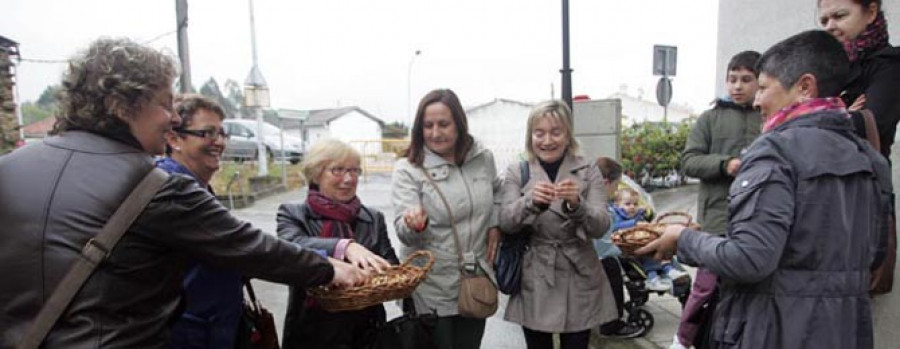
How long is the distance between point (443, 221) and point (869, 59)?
1.92m

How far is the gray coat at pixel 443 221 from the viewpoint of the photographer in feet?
8.54

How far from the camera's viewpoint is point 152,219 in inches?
55.3

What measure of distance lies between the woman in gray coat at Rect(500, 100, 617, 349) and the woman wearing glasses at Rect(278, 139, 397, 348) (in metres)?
0.73

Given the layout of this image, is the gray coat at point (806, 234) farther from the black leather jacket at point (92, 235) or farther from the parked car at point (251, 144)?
the parked car at point (251, 144)

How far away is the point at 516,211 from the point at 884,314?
6.89 ft

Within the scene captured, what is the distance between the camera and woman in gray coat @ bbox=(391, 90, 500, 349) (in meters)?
2.60

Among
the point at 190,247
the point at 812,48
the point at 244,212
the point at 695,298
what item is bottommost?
the point at 244,212

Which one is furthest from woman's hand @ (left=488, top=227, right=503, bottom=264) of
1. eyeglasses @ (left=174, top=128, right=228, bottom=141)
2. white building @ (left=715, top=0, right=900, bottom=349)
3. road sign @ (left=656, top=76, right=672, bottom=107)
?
road sign @ (left=656, top=76, right=672, bottom=107)

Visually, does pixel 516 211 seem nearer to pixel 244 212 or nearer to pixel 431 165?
pixel 431 165

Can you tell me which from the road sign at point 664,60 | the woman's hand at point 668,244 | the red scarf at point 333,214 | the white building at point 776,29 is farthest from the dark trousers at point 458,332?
the road sign at point 664,60

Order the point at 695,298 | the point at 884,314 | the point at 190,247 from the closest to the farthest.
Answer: the point at 190,247 < the point at 695,298 < the point at 884,314

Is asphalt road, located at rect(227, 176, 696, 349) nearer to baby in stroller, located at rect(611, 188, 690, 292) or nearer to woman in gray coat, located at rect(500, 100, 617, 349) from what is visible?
baby in stroller, located at rect(611, 188, 690, 292)

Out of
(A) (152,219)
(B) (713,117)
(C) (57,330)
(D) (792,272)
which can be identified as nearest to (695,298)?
(D) (792,272)

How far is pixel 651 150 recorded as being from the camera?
10.4 meters
